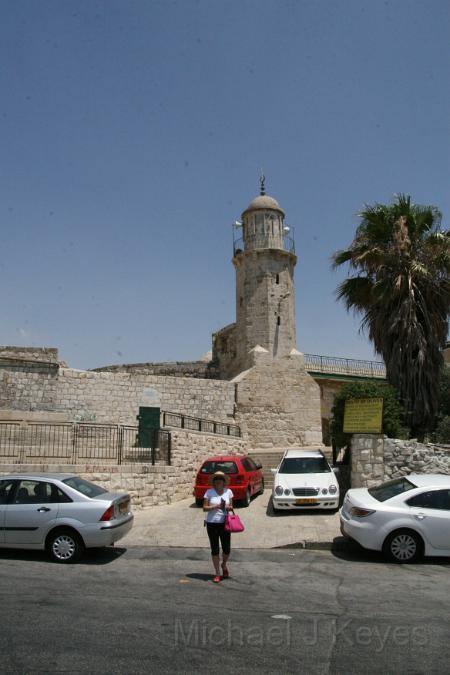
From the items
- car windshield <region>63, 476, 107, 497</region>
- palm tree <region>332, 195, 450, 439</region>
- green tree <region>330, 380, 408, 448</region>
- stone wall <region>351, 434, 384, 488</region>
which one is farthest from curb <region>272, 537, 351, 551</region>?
palm tree <region>332, 195, 450, 439</region>

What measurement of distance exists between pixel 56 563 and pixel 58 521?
617 millimetres

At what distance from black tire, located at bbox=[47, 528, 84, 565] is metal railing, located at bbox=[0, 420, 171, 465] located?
482 cm

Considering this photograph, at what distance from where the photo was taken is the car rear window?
1343 cm

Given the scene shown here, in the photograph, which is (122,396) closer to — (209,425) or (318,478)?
(209,425)

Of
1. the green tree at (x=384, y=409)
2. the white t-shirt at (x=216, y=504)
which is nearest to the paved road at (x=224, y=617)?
the white t-shirt at (x=216, y=504)

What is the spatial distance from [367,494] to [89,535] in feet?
14.9

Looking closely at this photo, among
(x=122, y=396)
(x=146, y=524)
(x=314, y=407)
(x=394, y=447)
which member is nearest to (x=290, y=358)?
(x=314, y=407)

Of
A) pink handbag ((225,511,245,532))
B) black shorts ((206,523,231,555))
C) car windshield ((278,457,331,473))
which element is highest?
car windshield ((278,457,331,473))

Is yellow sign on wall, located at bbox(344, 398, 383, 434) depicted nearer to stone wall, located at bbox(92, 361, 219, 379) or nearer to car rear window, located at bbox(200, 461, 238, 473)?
car rear window, located at bbox(200, 461, 238, 473)

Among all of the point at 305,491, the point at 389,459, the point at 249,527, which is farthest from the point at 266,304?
the point at 249,527

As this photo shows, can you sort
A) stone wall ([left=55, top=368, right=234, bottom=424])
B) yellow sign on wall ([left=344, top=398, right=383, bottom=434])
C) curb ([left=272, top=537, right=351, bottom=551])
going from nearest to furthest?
curb ([left=272, top=537, right=351, bottom=551]), yellow sign on wall ([left=344, top=398, right=383, bottom=434]), stone wall ([left=55, top=368, right=234, bottom=424])

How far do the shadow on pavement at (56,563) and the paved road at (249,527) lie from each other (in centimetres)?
116

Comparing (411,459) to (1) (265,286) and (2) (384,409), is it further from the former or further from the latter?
(1) (265,286)

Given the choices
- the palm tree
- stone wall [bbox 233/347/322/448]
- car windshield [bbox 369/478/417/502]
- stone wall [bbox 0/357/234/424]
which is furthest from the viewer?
stone wall [bbox 233/347/322/448]
